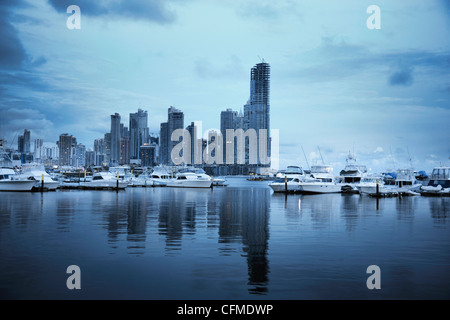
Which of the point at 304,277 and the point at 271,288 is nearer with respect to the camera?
the point at 271,288

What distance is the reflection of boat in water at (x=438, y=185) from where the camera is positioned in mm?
73294

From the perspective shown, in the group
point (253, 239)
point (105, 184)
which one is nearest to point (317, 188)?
point (105, 184)

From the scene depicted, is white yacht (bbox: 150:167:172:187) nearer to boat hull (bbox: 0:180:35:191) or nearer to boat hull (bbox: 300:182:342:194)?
boat hull (bbox: 0:180:35:191)

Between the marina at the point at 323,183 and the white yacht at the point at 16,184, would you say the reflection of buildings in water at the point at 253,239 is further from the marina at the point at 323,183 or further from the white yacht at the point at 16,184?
the white yacht at the point at 16,184

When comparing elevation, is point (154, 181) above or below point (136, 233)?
above

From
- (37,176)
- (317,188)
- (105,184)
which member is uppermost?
(37,176)

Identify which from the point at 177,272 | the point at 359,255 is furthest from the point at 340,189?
the point at 177,272

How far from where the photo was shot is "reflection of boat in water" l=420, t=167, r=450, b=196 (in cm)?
7329

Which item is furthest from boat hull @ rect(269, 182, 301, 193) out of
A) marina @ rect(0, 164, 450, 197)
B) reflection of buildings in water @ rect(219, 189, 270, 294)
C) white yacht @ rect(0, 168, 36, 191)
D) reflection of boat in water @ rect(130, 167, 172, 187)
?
white yacht @ rect(0, 168, 36, 191)

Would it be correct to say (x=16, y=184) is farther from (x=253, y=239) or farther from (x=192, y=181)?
(x=253, y=239)

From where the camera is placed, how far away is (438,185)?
76125 mm
